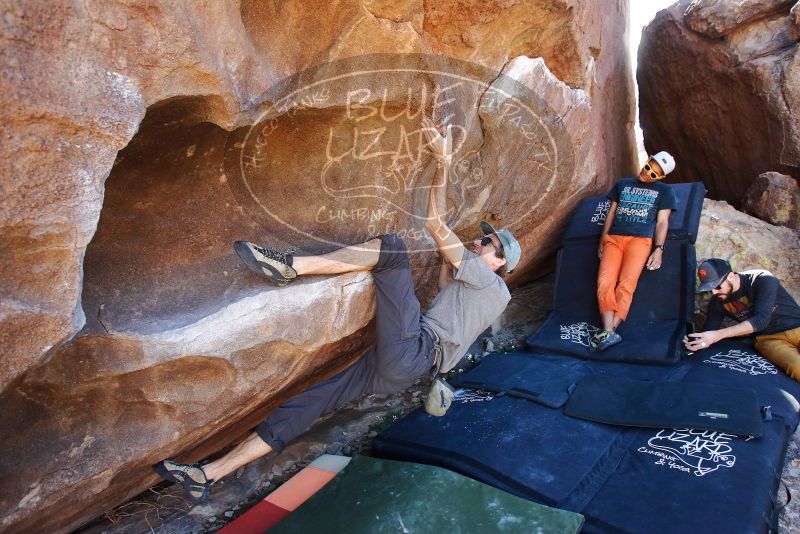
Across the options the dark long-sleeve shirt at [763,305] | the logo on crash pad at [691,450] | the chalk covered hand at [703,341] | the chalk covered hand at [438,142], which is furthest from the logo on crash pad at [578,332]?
the chalk covered hand at [438,142]

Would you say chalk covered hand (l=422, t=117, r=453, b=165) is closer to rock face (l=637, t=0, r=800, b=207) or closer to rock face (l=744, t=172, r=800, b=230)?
rock face (l=744, t=172, r=800, b=230)

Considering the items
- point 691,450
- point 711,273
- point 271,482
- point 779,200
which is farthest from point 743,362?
point 271,482

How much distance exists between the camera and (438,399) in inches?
107

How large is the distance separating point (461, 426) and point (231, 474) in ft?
3.62

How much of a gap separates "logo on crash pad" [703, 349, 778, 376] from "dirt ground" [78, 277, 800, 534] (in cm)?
46

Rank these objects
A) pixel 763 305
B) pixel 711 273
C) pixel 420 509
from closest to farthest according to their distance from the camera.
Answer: pixel 420 509 → pixel 763 305 → pixel 711 273

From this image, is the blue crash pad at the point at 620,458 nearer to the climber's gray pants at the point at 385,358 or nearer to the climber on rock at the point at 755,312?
the climber on rock at the point at 755,312

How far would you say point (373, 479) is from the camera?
2.25 m

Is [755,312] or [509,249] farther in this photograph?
[755,312]

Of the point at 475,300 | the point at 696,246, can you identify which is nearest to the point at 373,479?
the point at 475,300

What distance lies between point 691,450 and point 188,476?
2097 millimetres

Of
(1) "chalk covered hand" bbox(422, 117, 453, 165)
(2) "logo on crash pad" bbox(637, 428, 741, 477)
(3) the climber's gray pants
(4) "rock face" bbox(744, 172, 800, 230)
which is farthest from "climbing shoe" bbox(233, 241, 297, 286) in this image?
(4) "rock face" bbox(744, 172, 800, 230)

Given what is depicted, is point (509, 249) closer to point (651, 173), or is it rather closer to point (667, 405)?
point (667, 405)

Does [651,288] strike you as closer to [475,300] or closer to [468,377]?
[468,377]
